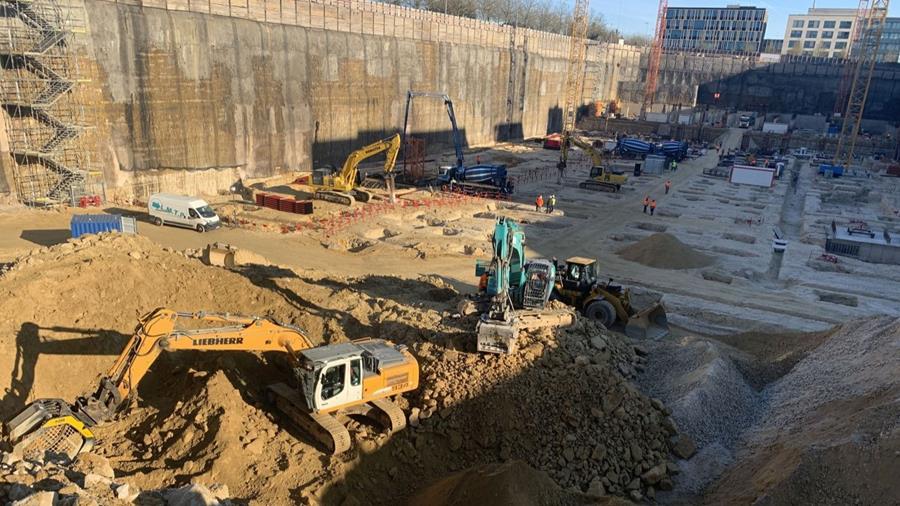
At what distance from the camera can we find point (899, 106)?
3196 inches

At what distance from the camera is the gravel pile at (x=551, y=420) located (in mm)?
12406

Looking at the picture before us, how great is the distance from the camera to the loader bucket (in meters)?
20.0

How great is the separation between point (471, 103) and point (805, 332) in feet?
149

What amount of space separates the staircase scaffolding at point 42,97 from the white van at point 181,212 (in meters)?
4.90

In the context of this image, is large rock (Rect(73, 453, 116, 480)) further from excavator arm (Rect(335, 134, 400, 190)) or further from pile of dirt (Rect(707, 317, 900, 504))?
excavator arm (Rect(335, 134, 400, 190))

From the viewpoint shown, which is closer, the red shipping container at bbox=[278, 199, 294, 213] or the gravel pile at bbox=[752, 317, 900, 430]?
the gravel pile at bbox=[752, 317, 900, 430]

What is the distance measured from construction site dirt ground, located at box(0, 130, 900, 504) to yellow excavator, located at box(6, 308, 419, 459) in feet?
1.54

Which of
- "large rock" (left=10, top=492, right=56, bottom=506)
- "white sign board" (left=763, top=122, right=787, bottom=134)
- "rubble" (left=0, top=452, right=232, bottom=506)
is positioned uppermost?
"white sign board" (left=763, top=122, right=787, bottom=134)

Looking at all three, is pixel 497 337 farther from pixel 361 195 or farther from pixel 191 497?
pixel 361 195

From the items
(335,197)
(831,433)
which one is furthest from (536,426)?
(335,197)

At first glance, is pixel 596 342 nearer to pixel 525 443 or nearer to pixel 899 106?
pixel 525 443

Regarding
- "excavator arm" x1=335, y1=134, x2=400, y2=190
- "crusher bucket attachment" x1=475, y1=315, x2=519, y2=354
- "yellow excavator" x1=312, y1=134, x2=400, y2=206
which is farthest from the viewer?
"excavator arm" x1=335, y1=134, x2=400, y2=190

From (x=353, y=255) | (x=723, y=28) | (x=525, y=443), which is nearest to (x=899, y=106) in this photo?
(x=353, y=255)

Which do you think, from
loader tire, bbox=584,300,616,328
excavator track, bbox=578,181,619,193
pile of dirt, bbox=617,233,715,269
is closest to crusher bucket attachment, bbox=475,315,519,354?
loader tire, bbox=584,300,616,328
